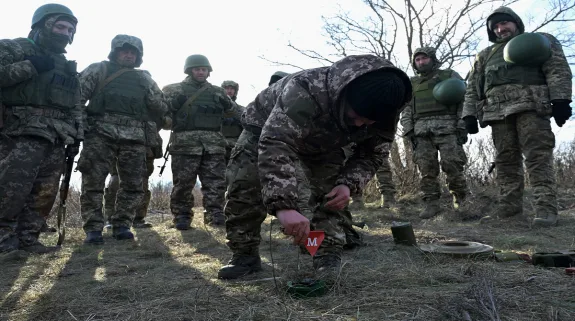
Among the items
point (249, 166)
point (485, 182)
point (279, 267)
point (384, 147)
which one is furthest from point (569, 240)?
point (485, 182)

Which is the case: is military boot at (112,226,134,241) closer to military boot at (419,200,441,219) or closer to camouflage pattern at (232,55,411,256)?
camouflage pattern at (232,55,411,256)

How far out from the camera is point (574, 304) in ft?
5.59

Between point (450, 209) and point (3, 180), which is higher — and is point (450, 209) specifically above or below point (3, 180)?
below

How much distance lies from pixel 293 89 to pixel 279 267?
1.35 meters

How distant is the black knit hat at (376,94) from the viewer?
204 centimetres

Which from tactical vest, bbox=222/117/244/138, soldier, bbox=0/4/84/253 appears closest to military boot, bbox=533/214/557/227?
soldier, bbox=0/4/84/253

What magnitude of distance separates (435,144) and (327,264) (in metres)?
3.77

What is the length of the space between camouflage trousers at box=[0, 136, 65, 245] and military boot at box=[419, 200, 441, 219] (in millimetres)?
4530

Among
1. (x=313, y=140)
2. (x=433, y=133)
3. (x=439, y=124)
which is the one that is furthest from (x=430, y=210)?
(x=313, y=140)

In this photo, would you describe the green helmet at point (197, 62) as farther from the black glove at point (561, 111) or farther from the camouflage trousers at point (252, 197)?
the black glove at point (561, 111)

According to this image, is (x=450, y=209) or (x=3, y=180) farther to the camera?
(x=450, y=209)

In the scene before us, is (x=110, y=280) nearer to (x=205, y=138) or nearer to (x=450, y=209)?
(x=205, y=138)

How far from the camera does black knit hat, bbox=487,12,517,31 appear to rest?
470 cm

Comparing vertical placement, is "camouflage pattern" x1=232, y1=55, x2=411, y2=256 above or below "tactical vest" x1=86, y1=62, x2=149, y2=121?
below
